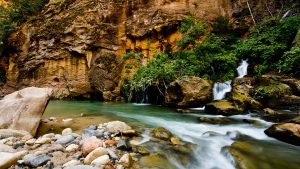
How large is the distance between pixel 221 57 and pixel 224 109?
7.75 meters

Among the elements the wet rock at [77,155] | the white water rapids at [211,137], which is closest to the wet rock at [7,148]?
the wet rock at [77,155]

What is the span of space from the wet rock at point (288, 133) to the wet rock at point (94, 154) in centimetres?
450

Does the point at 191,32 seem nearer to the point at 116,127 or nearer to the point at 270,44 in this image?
the point at 270,44

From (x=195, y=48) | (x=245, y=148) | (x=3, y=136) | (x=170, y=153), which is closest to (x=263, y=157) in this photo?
(x=245, y=148)

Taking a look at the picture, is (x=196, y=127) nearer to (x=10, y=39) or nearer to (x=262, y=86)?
(x=262, y=86)

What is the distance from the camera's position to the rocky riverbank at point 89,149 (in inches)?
156

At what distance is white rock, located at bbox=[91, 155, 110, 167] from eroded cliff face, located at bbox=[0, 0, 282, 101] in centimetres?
1574

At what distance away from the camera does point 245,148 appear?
5.49 meters

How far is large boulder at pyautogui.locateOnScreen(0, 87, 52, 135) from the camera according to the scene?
19.6 ft

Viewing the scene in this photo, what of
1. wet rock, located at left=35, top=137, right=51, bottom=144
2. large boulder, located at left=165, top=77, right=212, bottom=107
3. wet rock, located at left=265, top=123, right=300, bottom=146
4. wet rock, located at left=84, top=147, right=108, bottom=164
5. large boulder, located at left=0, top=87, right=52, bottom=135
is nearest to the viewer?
wet rock, located at left=84, top=147, right=108, bottom=164

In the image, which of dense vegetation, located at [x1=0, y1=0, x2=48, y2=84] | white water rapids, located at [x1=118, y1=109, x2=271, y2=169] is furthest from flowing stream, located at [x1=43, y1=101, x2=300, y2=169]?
dense vegetation, located at [x1=0, y1=0, x2=48, y2=84]

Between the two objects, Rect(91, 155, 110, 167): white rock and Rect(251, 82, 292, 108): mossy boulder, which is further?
Rect(251, 82, 292, 108): mossy boulder

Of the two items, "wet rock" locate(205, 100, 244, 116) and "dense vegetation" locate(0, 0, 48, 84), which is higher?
"dense vegetation" locate(0, 0, 48, 84)

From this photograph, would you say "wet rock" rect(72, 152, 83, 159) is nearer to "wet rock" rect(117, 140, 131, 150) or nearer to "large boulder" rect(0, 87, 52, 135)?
"wet rock" rect(117, 140, 131, 150)
